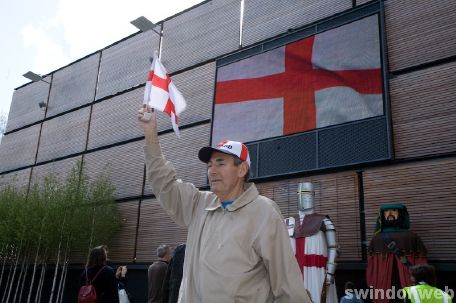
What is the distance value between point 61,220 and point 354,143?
24.1 ft

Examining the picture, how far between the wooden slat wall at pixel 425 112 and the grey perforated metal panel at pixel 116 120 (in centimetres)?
682

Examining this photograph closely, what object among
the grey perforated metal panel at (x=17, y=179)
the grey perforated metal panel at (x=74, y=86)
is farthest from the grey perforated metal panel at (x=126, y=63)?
the grey perforated metal panel at (x=17, y=179)

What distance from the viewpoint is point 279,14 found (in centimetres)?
945

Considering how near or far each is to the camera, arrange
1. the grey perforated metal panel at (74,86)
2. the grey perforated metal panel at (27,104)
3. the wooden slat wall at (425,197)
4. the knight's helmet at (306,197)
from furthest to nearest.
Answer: the grey perforated metal panel at (27,104), the grey perforated metal panel at (74,86), the knight's helmet at (306,197), the wooden slat wall at (425,197)

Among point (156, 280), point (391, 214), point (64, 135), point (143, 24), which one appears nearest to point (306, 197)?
point (391, 214)

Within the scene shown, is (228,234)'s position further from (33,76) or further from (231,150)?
(33,76)

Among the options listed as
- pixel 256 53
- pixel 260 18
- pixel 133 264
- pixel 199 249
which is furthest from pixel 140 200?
pixel 199 249

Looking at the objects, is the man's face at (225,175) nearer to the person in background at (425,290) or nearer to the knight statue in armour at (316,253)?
the person in background at (425,290)

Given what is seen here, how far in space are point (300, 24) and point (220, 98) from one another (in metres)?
2.35

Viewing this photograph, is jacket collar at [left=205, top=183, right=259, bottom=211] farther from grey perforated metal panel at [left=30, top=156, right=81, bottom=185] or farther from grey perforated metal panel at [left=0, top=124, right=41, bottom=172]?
grey perforated metal panel at [left=0, top=124, right=41, bottom=172]

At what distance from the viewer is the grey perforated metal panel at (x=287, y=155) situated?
7672 millimetres

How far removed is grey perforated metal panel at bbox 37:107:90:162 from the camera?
43.0ft
